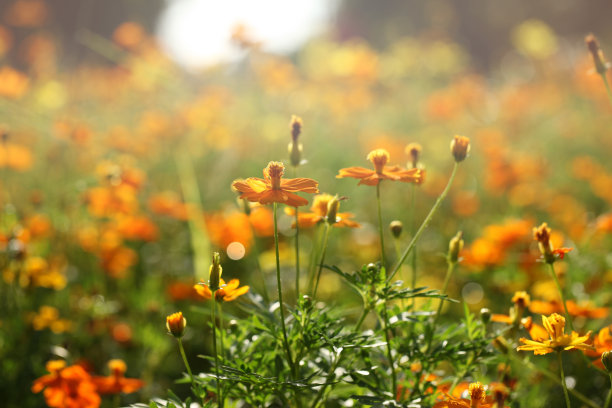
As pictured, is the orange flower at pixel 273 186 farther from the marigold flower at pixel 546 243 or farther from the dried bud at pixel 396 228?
the marigold flower at pixel 546 243

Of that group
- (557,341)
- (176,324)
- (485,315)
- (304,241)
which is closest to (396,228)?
(485,315)

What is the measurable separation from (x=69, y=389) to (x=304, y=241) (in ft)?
6.06

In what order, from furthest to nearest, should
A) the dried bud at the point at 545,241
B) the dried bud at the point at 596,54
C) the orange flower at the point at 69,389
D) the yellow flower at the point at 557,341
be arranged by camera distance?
the dried bud at the point at 596,54 → the orange flower at the point at 69,389 → the dried bud at the point at 545,241 → the yellow flower at the point at 557,341

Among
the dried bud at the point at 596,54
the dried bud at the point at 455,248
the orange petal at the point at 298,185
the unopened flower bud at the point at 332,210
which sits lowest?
the dried bud at the point at 455,248

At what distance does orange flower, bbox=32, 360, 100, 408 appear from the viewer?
1.08 metres

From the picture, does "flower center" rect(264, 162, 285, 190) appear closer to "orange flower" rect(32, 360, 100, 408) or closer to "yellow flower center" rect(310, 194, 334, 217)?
"yellow flower center" rect(310, 194, 334, 217)

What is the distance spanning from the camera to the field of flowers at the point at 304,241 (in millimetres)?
923

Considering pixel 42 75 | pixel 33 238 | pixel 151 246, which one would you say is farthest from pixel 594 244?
pixel 42 75

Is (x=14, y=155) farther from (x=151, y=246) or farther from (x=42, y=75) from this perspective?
(x=42, y=75)

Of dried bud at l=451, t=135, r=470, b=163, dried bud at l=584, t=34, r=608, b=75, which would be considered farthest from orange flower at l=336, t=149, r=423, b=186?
dried bud at l=584, t=34, r=608, b=75

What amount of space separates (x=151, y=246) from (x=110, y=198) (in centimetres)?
77

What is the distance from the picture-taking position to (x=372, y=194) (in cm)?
361

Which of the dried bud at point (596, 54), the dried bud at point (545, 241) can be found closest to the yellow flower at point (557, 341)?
the dried bud at point (545, 241)

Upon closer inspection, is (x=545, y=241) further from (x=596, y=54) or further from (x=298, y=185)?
(x=596, y=54)
